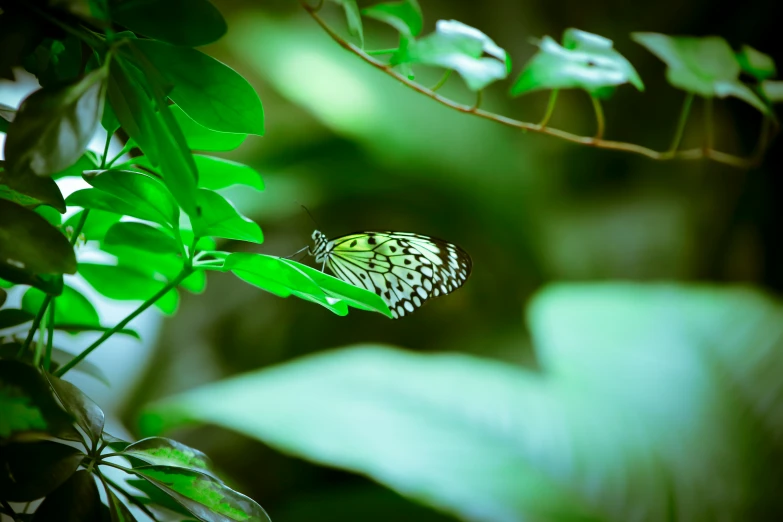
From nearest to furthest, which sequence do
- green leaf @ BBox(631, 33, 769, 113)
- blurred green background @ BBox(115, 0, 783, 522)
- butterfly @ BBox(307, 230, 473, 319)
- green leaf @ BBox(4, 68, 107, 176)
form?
green leaf @ BBox(4, 68, 107, 176), green leaf @ BBox(631, 33, 769, 113), butterfly @ BBox(307, 230, 473, 319), blurred green background @ BBox(115, 0, 783, 522)

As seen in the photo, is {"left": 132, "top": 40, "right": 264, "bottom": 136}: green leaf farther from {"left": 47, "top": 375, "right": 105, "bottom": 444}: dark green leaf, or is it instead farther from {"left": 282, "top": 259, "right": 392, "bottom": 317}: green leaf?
{"left": 47, "top": 375, "right": 105, "bottom": 444}: dark green leaf

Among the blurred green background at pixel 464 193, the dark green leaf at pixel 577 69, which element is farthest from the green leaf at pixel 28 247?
the blurred green background at pixel 464 193

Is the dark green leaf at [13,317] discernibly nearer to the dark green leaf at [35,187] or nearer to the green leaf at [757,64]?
the dark green leaf at [35,187]

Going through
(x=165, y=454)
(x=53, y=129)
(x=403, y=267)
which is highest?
(x=53, y=129)

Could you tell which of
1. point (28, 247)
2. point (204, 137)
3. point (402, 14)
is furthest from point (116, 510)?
point (402, 14)

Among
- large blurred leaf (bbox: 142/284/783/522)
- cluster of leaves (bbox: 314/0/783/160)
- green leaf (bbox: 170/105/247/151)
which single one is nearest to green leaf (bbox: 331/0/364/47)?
cluster of leaves (bbox: 314/0/783/160)

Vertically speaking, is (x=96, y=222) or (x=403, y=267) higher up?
(x=96, y=222)

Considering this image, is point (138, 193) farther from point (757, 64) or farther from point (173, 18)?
point (757, 64)
